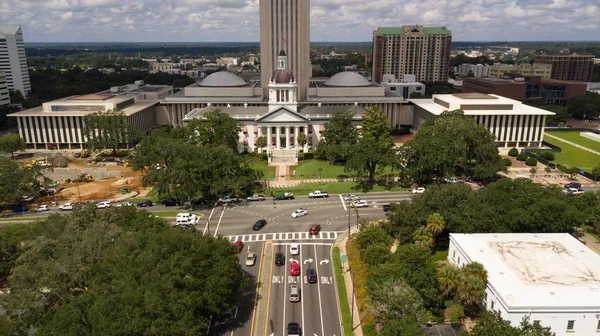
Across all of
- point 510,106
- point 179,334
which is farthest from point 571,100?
point 179,334

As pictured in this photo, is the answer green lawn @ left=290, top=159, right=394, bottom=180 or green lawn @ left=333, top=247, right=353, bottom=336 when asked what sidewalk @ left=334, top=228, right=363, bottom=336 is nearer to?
green lawn @ left=333, top=247, right=353, bottom=336

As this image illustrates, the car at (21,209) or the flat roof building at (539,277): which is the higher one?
the flat roof building at (539,277)

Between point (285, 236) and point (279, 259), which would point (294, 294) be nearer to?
point (279, 259)

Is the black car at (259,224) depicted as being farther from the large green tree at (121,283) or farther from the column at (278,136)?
the column at (278,136)

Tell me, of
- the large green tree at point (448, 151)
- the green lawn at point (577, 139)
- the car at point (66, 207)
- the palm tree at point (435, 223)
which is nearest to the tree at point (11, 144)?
the car at point (66, 207)

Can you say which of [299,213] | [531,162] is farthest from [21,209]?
[531,162]

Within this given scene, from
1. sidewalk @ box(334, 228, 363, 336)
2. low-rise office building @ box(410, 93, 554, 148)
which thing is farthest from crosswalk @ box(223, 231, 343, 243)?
low-rise office building @ box(410, 93, 554, 148)
